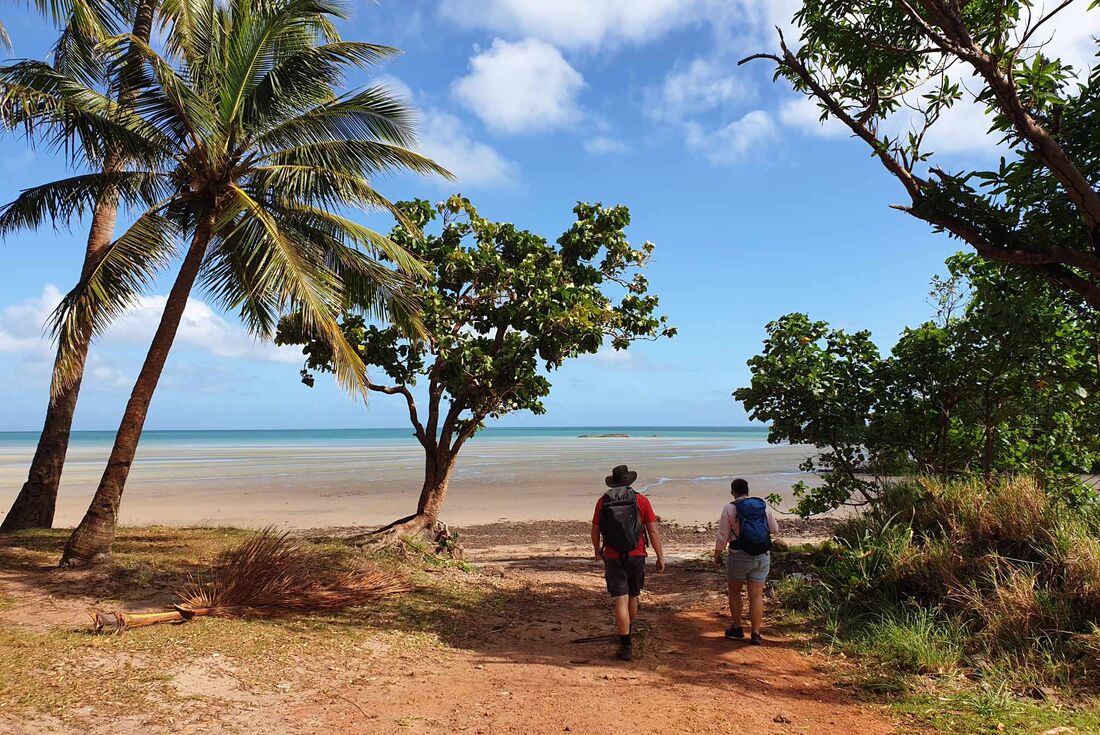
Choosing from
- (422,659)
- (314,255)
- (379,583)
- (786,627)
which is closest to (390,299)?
(314,255)

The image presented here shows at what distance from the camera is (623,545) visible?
6492 millimetres

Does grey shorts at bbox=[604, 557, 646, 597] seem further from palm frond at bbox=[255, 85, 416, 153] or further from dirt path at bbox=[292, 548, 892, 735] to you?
palm frond at bbox=[255, 85, 416, 153]

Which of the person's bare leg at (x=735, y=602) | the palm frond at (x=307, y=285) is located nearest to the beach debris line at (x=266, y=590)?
the palm frond at (x=307, y=285)

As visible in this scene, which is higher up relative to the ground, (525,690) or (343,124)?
(343,124)

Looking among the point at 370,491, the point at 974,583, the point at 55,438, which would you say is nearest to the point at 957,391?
the point at 974,583

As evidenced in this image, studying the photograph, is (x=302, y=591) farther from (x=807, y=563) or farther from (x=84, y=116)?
(x=807, y=563)

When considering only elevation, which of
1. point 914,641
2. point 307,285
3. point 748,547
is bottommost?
point 914,641

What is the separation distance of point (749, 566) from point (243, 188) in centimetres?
800

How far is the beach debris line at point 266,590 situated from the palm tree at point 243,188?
1.97m

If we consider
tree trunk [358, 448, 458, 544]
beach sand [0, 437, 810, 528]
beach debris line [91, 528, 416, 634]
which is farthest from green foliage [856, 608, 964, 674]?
beach sand [0, 437, 810, 528]

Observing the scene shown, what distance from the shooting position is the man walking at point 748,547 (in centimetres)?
693

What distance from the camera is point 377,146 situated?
10.2m

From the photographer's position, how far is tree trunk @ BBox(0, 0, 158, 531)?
11.4 meters

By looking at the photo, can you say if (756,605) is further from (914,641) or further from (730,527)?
(914,641)
